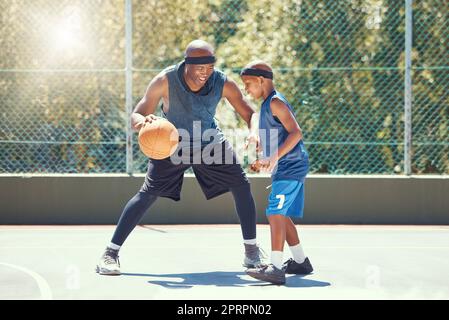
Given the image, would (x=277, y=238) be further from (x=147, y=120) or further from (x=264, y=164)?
(x=147, y=120)

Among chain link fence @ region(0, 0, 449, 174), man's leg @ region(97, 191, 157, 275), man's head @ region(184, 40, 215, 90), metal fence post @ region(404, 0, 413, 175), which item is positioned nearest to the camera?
man's head @ region(184, 40, 215, 90)

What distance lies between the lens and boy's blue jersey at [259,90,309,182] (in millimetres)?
6484

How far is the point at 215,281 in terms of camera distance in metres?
6.56

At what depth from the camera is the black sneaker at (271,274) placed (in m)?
6.38

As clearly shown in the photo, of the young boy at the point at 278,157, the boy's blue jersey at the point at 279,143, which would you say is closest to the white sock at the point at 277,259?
the young boy at the point at 278,157

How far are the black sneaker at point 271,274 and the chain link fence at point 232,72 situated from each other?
4389 millimetres

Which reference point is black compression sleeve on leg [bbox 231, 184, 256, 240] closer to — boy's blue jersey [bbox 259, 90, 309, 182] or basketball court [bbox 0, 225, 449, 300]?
basketball court [bbox 0, 225, 449, 300]

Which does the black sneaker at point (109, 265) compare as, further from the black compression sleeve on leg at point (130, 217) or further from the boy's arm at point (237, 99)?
the boy's arm at point (237, 99)

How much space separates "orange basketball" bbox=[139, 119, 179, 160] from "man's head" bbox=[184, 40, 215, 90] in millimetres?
493

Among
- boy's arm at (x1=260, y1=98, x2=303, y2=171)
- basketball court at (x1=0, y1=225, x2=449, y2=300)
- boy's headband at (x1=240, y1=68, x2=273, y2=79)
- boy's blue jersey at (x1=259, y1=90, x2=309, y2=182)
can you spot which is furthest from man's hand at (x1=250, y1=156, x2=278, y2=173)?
basketball court at (x1=0, y1=225, x2=449, y2=300)

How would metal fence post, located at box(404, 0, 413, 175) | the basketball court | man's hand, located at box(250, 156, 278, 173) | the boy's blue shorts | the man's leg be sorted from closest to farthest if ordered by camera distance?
1. the basketball court
2. man's hand, located at box(250, 156, 278, 173)
3. the boy's blue shorts
4. the man's leg
5. metal fence post, located at box(404, 0, 413, 175)

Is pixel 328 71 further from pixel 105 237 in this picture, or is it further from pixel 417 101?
pixel 105 237

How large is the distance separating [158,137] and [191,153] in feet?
1.51

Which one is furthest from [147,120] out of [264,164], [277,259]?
[277,259]
